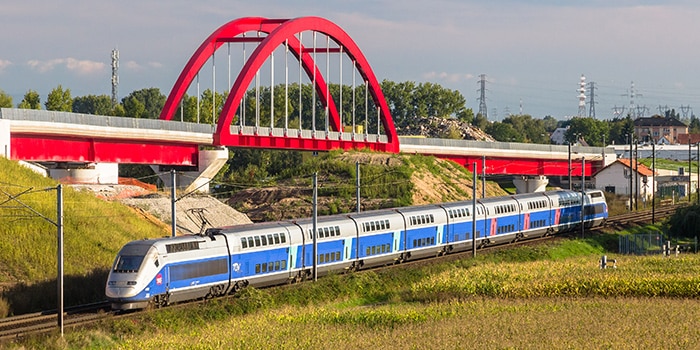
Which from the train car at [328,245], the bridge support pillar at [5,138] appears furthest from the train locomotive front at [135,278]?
the bridge support pillar at [5,138]

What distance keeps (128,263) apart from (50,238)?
15.1 m

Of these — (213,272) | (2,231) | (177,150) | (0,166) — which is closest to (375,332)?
(213,272)

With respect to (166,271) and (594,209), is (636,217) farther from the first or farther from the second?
(166,271)

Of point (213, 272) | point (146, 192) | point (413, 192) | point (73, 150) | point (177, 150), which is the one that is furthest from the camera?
point (413, 192)

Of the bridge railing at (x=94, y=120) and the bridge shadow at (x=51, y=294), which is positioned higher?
the bridge railing at (x=94, y=120)

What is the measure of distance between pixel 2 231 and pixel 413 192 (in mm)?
48417

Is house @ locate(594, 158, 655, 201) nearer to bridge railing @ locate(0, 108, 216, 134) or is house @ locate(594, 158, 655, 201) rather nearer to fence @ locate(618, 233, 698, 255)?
fence @ locate(618, 233, 698, 255)

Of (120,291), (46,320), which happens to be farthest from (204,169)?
Answer: (46,320)

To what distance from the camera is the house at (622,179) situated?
133000 millimetres

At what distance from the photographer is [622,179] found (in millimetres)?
136125

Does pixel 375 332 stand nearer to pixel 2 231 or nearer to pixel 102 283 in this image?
pixel 102 283

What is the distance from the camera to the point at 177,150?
90625 mm

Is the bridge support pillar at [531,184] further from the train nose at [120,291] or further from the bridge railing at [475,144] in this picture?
the train nose at [120,291]

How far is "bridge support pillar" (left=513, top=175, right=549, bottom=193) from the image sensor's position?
448ft
